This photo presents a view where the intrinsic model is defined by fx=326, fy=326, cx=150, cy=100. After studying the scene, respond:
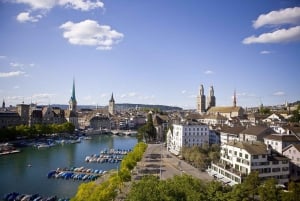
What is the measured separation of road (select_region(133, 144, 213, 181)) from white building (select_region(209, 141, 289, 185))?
1.38 meters

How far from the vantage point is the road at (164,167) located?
2108 cm

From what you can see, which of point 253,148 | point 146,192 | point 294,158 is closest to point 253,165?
point 253,148

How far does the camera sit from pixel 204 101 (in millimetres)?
62469

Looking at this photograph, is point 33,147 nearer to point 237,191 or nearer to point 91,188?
point 91,188

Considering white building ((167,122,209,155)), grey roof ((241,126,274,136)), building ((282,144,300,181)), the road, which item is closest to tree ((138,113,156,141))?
white building ((167,122,209,155))

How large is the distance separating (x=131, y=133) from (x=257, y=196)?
145ft

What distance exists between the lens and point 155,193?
481 inches

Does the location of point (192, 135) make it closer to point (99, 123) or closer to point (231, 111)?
point (231, 111)

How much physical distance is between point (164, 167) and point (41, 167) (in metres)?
10.5

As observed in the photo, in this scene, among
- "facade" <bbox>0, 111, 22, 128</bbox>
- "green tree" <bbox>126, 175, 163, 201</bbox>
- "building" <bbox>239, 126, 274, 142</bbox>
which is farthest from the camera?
"facade" <bbox>0, 111, 22, 128</bbox>

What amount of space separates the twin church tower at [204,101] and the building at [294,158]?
4107 centimetres

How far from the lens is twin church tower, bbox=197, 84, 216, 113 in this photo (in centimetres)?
6184

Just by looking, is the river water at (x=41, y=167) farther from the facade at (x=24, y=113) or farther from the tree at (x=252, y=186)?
the facade at (x=24, y=113)

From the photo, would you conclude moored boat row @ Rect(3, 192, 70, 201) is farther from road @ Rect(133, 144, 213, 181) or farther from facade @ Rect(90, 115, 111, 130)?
facade @ Rect(90, 115, 111, 130)
